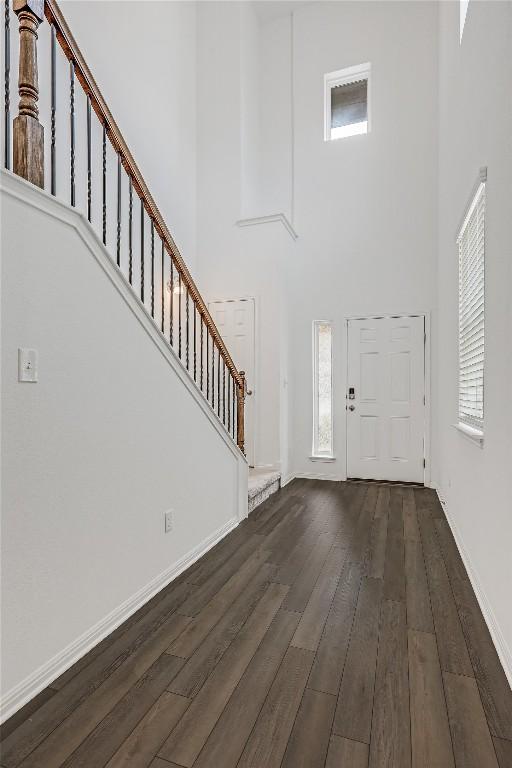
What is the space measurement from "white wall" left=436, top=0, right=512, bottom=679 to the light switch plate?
6.59ft

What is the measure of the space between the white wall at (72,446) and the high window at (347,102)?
4665 millimetres

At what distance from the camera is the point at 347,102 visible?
17.9 ft

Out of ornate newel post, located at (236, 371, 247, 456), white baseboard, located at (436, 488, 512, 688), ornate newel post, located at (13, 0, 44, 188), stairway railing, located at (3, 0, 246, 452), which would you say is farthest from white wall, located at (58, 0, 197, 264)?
white baseboard, located at (436, 488, 512, 688)

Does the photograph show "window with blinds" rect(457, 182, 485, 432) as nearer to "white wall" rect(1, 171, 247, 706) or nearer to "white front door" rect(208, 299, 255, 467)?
"white wall" rect(1, 171, 247, 706)

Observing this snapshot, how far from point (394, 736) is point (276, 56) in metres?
7.19

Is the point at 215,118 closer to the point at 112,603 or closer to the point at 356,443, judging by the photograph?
the point at 356,443

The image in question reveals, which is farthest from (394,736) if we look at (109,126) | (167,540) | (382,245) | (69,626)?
(382,245)

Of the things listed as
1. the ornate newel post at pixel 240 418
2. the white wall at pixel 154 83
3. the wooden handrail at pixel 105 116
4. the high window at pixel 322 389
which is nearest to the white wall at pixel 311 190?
the high window at pixel 322 389

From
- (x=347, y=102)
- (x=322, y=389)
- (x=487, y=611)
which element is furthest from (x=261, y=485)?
(x=347, y=102)

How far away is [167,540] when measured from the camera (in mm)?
2533

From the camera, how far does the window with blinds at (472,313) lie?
8.49 feet

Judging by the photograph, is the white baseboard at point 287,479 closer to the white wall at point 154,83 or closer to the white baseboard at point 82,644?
the white baseboard at point 82,644

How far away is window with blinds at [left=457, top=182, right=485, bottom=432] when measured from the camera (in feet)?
8.49

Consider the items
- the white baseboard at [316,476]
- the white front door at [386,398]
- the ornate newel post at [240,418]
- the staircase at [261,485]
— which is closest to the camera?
the ornate newel post at [240,418]
